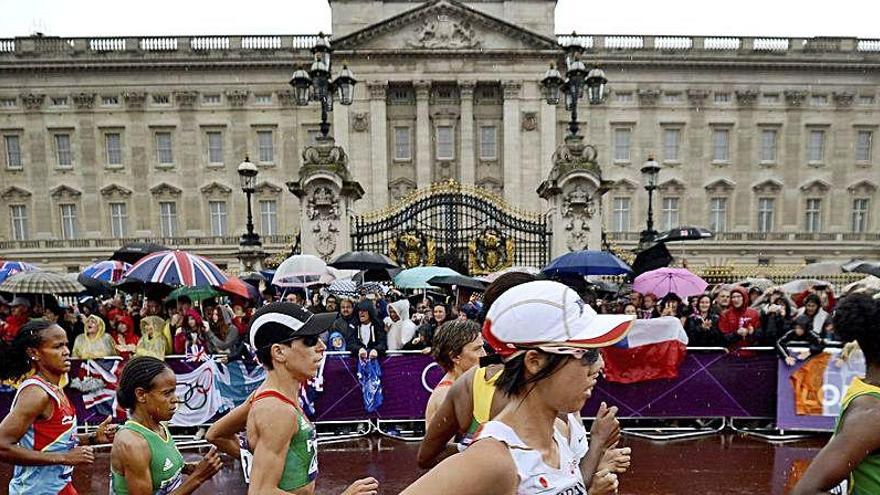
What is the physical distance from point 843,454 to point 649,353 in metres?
5.56

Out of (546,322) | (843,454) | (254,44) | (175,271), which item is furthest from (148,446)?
(254,44)

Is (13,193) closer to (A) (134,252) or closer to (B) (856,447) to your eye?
(A) (134,252)

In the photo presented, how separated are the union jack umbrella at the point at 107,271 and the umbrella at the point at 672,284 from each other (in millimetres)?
11575

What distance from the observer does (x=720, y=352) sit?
7418 millimetres

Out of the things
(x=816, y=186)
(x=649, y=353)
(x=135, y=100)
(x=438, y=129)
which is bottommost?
(x=649, y=353)

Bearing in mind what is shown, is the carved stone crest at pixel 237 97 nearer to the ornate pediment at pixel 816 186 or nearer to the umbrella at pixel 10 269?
the umbrella at pixel 10 269

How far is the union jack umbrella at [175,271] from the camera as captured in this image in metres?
8.09

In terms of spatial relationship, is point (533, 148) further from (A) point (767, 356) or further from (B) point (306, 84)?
(A) point (767, 356)

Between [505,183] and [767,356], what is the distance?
102 ft

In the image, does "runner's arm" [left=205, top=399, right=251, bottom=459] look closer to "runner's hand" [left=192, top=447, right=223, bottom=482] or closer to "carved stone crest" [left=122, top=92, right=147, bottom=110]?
"runner's hand" [left=192, top=447, right=223, bottom=482]

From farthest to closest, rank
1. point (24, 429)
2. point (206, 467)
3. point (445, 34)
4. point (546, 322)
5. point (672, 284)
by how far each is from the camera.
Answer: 1. point (445, 34)
2. point (672, 284)
3. point (24, 429)
4. point (206, 467)
5. point (546, 322)

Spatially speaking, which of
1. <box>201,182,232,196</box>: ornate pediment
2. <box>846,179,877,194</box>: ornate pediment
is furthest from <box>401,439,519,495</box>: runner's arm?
<box>846,179,877,194</box>: ornate pediment

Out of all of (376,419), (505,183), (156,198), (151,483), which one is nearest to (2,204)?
(156,198)

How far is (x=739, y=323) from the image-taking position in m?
7.96
